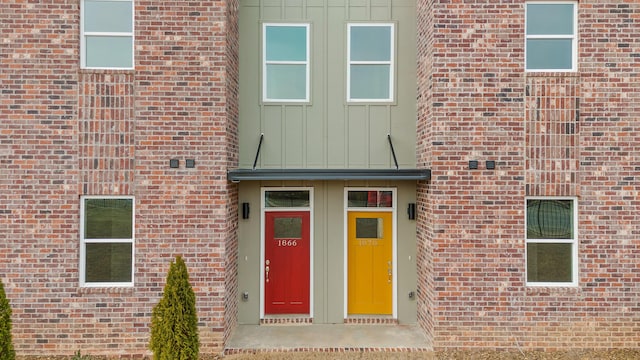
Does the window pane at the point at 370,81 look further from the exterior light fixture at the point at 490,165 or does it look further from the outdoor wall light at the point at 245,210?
the outdoor wall light at the point at 245,210

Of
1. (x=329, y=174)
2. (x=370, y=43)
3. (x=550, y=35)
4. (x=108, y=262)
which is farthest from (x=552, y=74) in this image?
(x=108, y=262)

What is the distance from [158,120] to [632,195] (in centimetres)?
842

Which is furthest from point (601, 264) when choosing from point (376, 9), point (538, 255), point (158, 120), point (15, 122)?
point (15, 122)

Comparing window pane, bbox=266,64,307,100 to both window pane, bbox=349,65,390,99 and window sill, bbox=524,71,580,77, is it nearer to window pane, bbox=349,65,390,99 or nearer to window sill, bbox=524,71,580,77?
window pane, bbox=349,65,390,99

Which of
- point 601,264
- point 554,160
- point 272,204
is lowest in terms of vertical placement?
point 601,264

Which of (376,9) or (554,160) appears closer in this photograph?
(554,160)

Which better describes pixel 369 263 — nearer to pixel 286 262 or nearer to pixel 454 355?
pixel 286 262

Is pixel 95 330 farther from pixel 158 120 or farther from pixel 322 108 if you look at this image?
pixel 322 108

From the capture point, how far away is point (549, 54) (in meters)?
7.26

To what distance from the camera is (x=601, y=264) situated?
703 cm

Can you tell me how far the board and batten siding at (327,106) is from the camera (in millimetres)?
8070

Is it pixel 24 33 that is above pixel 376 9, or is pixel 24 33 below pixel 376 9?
below

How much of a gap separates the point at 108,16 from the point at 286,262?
5.62m

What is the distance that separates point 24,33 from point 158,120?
8.84ft
